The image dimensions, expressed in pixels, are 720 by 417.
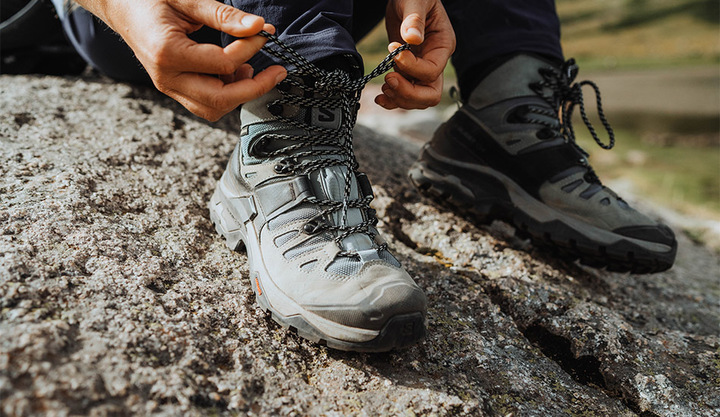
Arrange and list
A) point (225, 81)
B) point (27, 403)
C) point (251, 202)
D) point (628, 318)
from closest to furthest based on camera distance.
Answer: point (27, 403) → point (225, 81) → point (251, 202) → point (628, 318)

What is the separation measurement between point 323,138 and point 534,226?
36.2 inches

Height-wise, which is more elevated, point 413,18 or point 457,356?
point 413,18

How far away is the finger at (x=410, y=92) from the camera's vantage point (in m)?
1.40

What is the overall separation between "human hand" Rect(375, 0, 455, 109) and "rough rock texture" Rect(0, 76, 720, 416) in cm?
62

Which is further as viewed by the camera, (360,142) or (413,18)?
(360,142)

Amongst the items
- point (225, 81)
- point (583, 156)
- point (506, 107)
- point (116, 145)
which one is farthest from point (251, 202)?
point (583, 156)

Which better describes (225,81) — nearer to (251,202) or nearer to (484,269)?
(251,202)

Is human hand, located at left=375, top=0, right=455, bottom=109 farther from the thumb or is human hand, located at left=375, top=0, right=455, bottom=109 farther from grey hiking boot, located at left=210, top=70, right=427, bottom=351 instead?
grey hiking boot, located at left=210, top=70, right=427, bottom=351

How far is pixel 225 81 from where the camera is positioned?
1242mm

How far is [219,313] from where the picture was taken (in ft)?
4.26

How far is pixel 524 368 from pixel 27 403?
1.18 metres

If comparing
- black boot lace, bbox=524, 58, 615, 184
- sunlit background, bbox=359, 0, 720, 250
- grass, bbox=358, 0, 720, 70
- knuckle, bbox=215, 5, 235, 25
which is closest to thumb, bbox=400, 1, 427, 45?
knuckle, bbox=215, 5, 235, 25

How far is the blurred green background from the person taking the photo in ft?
17.2

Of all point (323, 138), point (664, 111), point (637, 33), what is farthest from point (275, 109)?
point (637, 33)
